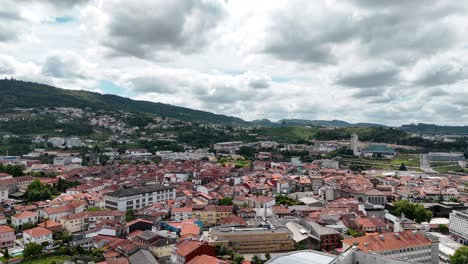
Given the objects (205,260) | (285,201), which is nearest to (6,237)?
(205,260)

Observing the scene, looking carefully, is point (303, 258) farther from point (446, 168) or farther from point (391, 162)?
point (446, 168)

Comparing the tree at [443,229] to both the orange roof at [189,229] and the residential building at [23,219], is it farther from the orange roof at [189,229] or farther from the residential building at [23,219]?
the residential building at [23,219]

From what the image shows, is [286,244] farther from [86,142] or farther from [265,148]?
[86,142]

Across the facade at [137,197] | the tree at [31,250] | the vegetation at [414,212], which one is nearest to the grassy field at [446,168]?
the vegetation at [414,212]

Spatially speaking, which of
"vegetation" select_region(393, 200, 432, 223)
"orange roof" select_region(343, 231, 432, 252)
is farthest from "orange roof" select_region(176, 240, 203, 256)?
"vegetation" select_region(393, 200, 432, 223)

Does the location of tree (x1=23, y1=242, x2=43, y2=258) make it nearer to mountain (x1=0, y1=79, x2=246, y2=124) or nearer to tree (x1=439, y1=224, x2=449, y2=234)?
tree (x1=439, y1=224, x2=449, y2=234)

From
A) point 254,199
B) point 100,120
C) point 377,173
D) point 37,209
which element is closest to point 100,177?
point 37,209
